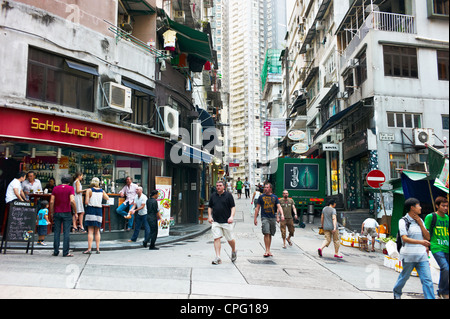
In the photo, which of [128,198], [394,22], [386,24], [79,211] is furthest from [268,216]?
[394,22]

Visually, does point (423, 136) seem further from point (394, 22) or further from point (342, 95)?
point (394, 22)

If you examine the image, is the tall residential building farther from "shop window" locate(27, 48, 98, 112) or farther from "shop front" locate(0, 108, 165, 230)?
"shop window" locate(27, 48, 98, 112)

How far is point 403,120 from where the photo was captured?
18734mm

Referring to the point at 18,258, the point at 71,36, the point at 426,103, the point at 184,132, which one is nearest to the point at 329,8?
the point at 426,103

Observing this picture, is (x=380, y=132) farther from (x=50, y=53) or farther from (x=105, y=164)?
(x=50, y=53)

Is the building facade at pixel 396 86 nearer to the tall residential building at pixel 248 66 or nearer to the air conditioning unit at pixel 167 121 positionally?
the air conditioning unit at pixel 167 121

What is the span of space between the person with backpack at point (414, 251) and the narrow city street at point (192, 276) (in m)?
0.99

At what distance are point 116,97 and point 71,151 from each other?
7.93ft

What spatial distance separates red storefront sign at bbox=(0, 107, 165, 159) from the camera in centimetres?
1029

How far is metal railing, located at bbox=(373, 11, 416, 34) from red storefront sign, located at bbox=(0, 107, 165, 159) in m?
12.9

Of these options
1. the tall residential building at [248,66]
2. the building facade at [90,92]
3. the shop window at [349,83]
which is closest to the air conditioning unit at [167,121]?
the building facade at [90,92]

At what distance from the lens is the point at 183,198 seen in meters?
19.0

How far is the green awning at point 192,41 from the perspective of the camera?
54.9 ft

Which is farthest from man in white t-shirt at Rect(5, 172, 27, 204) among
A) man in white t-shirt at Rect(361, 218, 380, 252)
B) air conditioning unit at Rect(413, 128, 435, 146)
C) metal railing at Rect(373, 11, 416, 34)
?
metal railing at Rect(373, 11, 416, 34)
